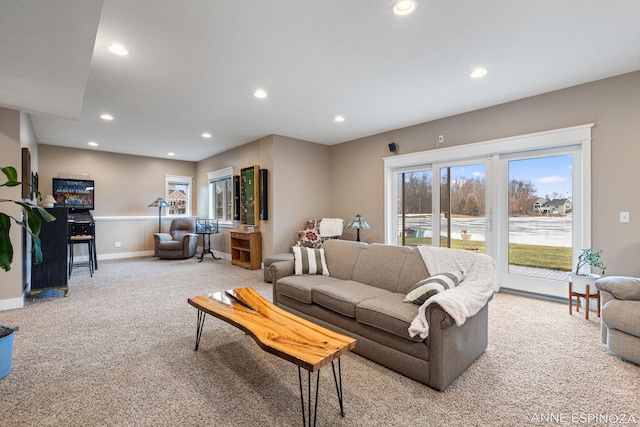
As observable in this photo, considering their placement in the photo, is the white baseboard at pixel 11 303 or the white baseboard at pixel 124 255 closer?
the white baseboard at pixel 11 303

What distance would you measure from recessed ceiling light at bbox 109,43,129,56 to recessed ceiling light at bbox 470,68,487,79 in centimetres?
345

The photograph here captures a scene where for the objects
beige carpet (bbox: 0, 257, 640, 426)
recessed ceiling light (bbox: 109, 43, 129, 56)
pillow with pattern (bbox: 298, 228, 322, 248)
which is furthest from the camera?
pillow with pattern (bbox: 298, 228, 322, 248)

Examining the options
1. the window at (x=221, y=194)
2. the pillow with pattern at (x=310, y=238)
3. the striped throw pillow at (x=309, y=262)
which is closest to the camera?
the striped throw pillow at (x=309, y=262)

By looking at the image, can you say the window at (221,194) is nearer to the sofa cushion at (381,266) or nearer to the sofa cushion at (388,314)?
the sofa cushion at (381,266)

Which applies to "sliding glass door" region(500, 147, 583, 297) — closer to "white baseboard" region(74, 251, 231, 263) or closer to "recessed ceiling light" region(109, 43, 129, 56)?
"recessed ceiling light" region(109, 43, 129, 56)

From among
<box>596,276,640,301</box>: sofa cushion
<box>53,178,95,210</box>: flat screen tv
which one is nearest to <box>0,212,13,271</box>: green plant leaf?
<box>596,276,640,301</box>: sofa cushion

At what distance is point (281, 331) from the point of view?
1773 millimetres

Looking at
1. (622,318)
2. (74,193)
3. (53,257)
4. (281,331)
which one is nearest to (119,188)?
(74,193)

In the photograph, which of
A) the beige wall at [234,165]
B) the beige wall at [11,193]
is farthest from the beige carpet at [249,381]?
the beige wall at [234,165]

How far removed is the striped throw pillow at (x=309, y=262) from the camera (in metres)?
3.32

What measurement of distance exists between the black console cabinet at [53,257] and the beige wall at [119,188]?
3443 mm

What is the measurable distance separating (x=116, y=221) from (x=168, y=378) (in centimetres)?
657

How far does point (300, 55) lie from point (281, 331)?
2.45 metres

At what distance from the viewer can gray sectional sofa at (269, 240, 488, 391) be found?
1908 millimetres
